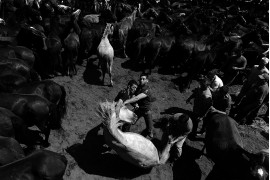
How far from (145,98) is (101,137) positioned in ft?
4.98

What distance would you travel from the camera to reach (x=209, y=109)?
6.89 m

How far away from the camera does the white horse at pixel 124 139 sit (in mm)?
5438

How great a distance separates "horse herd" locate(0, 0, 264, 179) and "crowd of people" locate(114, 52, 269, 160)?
675 mm

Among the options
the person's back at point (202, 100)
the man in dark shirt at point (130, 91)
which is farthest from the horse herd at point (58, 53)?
the person's back at point (202, 100)

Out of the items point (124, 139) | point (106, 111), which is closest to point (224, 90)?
point (124, 139)

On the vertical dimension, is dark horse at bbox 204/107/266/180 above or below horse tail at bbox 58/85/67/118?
above

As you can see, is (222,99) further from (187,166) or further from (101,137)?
(101,137)

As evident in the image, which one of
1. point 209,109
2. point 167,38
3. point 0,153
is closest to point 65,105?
point 0,153

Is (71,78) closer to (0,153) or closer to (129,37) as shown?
(129,37)

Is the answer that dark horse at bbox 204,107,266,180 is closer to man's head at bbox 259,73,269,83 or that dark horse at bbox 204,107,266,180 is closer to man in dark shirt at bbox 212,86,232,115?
man in dark shirt at bbox 212,86,232,115

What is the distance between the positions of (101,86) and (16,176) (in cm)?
499

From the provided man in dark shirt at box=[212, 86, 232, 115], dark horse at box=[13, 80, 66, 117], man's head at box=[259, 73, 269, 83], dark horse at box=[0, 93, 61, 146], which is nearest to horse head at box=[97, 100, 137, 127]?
dark horse at box=[0, 93, 61, 146]

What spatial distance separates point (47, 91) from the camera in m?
7.14

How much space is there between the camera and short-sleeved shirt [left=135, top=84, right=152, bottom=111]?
6600 millimetres
